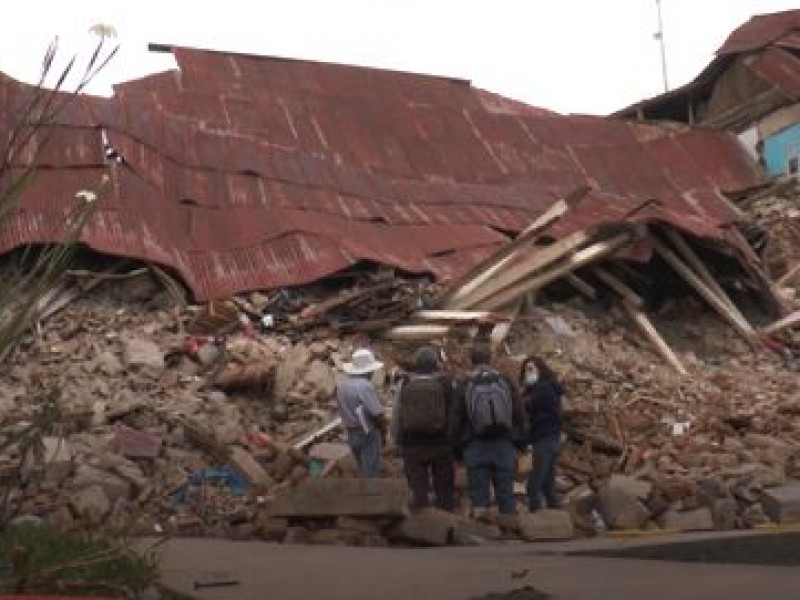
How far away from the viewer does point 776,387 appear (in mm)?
→ 17250

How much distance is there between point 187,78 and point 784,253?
1221cm

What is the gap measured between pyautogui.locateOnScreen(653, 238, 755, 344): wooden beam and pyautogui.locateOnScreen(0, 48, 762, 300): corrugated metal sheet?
0.55 m

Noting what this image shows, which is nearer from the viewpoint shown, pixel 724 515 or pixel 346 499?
pixel 346 499

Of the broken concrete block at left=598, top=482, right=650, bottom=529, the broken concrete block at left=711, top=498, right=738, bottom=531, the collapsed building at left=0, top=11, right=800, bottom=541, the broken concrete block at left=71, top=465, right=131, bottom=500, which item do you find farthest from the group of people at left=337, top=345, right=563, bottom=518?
the broken concrete block at left=71, top=465, right=131, bottom=500

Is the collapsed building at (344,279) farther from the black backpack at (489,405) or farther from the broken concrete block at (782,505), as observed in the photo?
the black backpack at (489,405)

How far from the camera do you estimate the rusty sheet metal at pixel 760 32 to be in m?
31.9

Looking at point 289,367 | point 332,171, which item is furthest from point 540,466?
point 332,171

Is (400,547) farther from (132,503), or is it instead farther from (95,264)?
(95,264)

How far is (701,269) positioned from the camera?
20156mm

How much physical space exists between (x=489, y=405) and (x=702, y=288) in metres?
11.3

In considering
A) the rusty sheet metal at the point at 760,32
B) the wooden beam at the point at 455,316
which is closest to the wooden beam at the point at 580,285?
the wooden beam at the point at 455,316

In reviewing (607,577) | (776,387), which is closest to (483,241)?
(776,387)

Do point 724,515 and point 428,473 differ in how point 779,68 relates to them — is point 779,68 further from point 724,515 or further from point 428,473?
point 428,473

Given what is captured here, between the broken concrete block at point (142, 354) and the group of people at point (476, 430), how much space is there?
5734 mm
